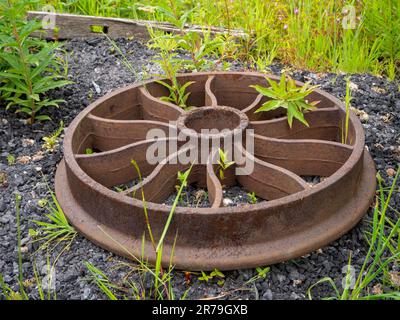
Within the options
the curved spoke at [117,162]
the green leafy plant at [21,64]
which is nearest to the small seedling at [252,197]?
the curved spoke at [117,162]

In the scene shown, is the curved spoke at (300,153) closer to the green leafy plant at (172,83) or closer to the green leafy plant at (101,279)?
the green leafy plant at (172,83)

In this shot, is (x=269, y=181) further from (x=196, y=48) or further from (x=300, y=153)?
(x=196, y=48)

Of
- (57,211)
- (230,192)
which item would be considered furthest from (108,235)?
(230,192)

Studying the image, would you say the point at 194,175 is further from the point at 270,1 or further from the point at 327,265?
the point at 270,1

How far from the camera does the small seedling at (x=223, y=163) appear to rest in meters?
2.31

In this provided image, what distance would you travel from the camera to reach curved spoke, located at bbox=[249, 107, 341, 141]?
2.58 metres

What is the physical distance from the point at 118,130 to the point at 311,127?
0.88 meters

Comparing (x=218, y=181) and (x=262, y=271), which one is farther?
(x=218, y=181)

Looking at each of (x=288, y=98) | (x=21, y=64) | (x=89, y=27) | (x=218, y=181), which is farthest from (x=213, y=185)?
(x=89, y=27)

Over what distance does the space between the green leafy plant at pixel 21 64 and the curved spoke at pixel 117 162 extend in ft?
2.00

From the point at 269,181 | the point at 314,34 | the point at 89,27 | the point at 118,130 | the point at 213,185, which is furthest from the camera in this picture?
the point at 89,27

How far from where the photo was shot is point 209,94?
9.07 feet

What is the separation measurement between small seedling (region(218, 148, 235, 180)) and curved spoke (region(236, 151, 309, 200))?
0.07 m

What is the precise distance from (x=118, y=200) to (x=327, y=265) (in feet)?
2.64
